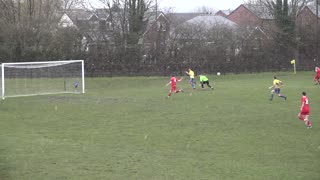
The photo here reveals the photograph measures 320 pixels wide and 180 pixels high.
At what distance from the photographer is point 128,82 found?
147 ft

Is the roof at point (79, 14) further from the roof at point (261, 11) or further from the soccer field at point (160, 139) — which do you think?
the soccer field at point (160, 139)

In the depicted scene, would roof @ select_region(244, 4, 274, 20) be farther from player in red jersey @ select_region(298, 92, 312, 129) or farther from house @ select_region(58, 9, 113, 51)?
player in red jersey @ select_region(298, 92, 312, 129)

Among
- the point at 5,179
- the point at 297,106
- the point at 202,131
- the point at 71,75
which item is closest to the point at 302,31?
the point at 71,75

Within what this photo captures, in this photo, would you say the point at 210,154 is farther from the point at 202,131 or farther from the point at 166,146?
the point at 202,131

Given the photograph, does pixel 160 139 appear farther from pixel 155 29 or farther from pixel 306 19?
pixel 306 19

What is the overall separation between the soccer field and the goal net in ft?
15.3

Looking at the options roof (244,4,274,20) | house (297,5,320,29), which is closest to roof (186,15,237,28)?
roof (244,4,274,20)

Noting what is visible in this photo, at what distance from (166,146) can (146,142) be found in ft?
2.86

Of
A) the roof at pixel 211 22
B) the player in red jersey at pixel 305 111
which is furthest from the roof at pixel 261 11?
the player in red jersey at pixel 305 111

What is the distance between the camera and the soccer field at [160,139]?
11.2 metres

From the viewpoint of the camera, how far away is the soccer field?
36.7 ft

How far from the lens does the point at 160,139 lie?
15.7m

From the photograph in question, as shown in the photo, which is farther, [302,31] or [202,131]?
[302,31]

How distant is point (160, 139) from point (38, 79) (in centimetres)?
2072
